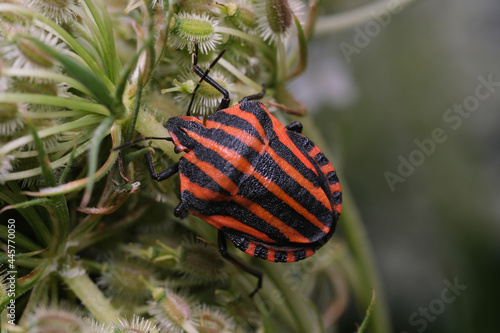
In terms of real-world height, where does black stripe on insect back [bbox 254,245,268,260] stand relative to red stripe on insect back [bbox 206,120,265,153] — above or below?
below

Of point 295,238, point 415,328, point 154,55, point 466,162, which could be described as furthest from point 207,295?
point 466,162

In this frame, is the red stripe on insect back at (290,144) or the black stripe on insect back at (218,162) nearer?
the black stripe on insect back at (218,162)

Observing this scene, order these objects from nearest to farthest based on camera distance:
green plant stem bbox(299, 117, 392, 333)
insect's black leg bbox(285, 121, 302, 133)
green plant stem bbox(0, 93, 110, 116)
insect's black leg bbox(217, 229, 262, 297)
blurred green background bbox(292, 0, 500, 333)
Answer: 1. green plant stem bbox(0, 93, 110, 116)
2. insect's black leg bbox(217, 229, 262, 297)
3. insect's black leg bbox(285, 121, 302, 133)
4. green plant stem bbox(299, 117, 392, 333)
5. blurred green background bbox(292, 0, 500, 333)

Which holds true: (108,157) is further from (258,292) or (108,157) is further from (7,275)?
(258,292)

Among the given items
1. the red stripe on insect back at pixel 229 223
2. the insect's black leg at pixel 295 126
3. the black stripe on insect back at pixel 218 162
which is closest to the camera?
the black stripe on insect back at pixel 218 162

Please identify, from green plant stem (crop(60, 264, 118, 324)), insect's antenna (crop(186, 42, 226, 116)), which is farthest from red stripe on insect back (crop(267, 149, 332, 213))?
green plant stem (crop(60, 264, 118, 324))

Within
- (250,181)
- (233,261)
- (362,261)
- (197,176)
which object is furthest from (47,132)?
(362,261)

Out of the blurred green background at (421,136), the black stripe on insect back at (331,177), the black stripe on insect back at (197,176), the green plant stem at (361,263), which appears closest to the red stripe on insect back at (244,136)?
the black stripe on insect back at (197,176)

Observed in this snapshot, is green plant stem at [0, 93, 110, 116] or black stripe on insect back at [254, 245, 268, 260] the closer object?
green plant stem at [0, 93, 110, 116]

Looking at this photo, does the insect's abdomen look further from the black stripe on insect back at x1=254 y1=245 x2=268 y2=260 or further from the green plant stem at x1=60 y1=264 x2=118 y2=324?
the green plant stem at x1=60 y1=264 x2=118 y2=324

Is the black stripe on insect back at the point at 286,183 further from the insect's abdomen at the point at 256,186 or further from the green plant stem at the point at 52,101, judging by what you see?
the green plant stem at the point at 52,101
